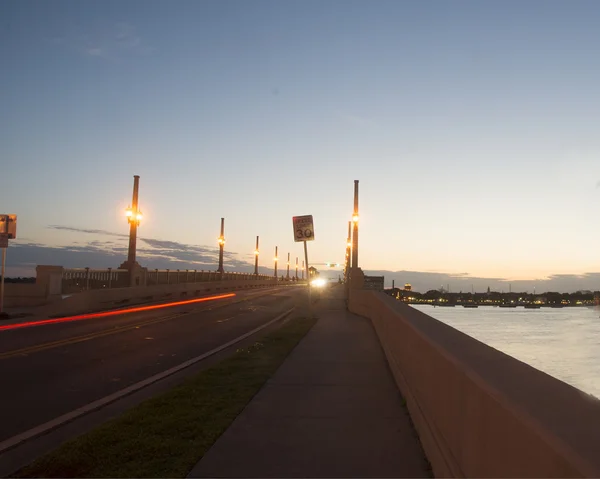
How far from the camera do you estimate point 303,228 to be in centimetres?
2503

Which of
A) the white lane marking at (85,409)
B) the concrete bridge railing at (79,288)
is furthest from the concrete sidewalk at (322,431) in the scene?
the concrete bridge railing at (79,288)

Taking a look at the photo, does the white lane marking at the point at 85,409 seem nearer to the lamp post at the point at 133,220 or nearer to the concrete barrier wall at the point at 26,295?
the concrete barrier wall at the point at 26,295

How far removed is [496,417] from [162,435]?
189 inches

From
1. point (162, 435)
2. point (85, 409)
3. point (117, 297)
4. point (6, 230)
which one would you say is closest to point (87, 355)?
point (85, 409)

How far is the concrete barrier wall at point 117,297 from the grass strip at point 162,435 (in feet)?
62.1

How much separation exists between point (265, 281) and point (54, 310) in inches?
2743

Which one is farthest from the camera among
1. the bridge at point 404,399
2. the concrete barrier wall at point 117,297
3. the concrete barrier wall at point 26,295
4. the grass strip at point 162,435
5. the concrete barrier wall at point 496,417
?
the concrete barrier wall at point 26,295

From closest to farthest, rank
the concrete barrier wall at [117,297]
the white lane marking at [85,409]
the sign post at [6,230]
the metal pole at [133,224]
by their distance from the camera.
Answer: the white lane marking at [85,409], the sign post at [6,230], the concrete barrier wall at [117,297], the metal pole at [133,224]

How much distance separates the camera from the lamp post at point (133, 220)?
116ft

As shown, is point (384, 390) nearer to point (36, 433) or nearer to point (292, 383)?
point (292, 383)

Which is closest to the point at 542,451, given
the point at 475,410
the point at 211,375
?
the point at 475,410

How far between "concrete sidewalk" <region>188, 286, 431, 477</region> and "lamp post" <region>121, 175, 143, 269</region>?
2492 centimetres

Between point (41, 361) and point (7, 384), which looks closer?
point (7, 384)

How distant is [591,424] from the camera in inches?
122
